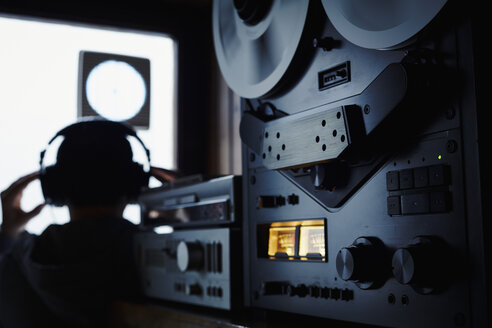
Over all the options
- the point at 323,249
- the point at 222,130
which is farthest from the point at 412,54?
the point at 222,130

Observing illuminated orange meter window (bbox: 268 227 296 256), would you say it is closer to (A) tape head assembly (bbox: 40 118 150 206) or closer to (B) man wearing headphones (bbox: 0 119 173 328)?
(B) man wearing headphones (bbox: 0 119 173 328)

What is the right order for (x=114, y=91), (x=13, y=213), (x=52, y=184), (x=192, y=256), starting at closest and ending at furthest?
(x=192, y=256) → (x=52, y=184) → (x=13, y=213) → (x=114, y=91)

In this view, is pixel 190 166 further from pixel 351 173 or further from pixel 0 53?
pixel 351 173

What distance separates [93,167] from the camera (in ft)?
5.08

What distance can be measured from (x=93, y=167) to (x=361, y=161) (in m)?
0.98

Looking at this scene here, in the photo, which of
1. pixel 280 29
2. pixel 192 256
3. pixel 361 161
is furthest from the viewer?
pixel 192 256

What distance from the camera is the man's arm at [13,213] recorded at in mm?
1785

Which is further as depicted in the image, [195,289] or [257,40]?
[195,289]

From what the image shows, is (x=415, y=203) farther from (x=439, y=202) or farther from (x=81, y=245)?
(x=81, y=245)

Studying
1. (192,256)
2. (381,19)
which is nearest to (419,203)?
(381,19)

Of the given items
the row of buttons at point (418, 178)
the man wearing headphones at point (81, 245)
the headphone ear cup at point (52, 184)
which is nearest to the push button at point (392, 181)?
the row of buttons at point (418, 178)

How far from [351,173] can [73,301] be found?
960mm

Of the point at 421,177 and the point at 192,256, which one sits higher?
the point at 421,177

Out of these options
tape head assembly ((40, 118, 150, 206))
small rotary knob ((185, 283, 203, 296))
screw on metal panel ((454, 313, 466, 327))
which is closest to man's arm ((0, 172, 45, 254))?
tape head assembly ((40, 118, 150, 206))
